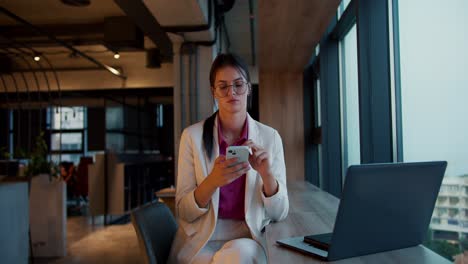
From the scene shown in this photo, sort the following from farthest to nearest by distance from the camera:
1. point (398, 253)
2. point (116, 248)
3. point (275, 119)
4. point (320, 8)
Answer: point (116, 248) → point (275, 119) → point (320, 8) → point (398, 253)

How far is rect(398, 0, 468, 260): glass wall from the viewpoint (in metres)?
1.53

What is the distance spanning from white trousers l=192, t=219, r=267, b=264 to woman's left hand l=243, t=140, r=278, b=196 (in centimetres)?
21

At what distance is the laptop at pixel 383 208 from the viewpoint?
3.40 ft

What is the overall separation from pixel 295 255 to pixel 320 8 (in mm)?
1852

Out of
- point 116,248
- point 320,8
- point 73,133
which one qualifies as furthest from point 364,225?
point 73,133

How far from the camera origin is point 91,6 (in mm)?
6145

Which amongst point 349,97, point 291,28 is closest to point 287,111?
point 349,97

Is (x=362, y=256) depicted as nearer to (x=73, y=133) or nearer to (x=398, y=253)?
(x=398, y=253)

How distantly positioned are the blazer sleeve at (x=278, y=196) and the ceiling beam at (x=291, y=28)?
1.15 meters

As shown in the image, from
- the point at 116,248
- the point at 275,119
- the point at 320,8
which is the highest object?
the point at 320,8

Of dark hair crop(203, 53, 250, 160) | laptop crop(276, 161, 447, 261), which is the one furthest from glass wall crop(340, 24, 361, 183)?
laptop crop(276, 161, 447, 261)

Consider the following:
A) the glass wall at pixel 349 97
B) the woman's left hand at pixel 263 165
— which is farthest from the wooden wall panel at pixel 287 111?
the woman's left hand at pixel 263 165

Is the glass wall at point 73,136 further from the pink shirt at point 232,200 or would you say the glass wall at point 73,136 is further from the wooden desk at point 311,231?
the pink shirt at point 232,200

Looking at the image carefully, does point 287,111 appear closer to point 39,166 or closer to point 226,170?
point 226,170
